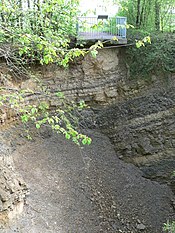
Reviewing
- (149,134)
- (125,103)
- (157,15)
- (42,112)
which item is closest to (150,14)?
(157,15)

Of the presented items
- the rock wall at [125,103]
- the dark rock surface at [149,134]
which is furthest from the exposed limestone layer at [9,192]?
the dark rock surface at [149,134]

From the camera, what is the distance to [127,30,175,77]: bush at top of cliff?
Result: 8896mm

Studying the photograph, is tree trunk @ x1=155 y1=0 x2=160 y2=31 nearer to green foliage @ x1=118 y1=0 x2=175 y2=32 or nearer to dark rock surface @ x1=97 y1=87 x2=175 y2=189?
green foliage @ x1=118 y1=0 x2=175 y2=32

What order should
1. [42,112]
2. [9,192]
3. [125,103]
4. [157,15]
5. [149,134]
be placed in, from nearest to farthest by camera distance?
[42,112] → [9,192] → [149,134] → [125,103] → [157,15]

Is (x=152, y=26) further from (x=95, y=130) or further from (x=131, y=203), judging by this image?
(x=131, y=203)

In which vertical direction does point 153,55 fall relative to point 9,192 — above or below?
above

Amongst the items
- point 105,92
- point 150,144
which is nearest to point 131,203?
point 150,144

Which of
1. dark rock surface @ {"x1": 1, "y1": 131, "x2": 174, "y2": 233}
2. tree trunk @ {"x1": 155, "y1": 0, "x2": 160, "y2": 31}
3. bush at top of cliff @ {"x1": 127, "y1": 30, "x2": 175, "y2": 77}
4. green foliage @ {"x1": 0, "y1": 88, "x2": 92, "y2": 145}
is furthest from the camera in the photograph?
tree trunk @ {"x1": 155, "y1": 0, "x2": 160, "y2": 31}

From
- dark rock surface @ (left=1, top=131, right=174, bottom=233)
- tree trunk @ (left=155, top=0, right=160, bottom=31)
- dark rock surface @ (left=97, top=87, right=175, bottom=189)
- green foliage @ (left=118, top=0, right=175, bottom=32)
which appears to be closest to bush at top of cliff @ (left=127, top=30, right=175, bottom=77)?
dark rock surface @ (left=97, top=87, right=175, bottom=189)

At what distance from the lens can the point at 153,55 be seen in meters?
8.86

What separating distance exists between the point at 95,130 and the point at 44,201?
3.37 m

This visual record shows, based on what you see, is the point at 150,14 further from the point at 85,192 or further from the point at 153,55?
the point at 85,192

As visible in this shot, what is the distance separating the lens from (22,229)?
19.1 feet

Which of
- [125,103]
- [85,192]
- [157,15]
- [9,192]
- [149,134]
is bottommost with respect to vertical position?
[85,192]
